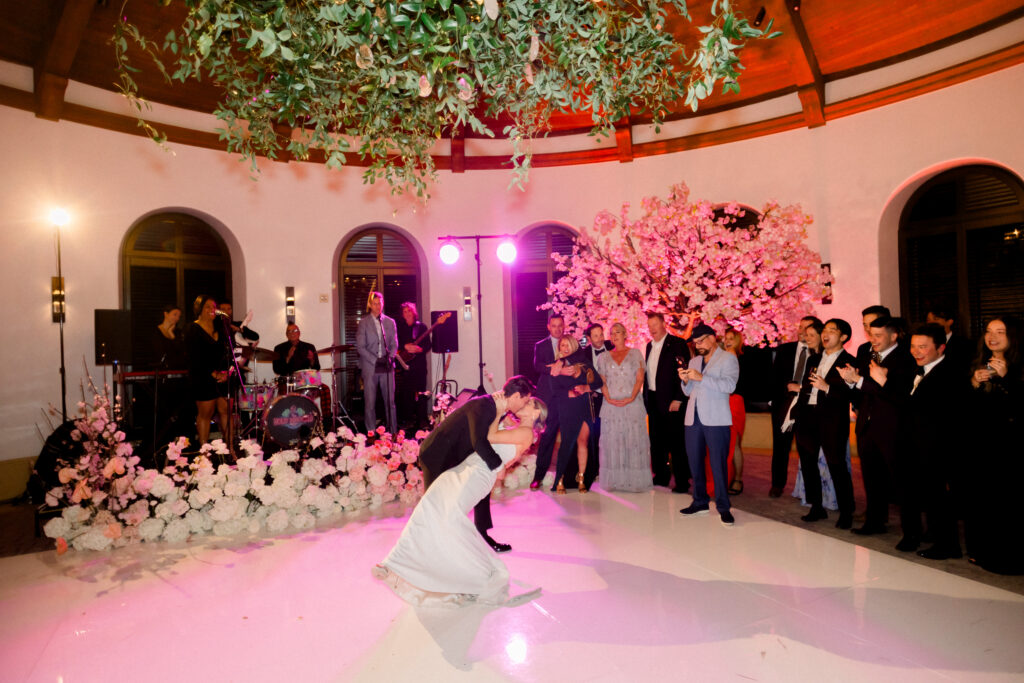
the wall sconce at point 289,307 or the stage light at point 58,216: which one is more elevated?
the stage light at point 58,216

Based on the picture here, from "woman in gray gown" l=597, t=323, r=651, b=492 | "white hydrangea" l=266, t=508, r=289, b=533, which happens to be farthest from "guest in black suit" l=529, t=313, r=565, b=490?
"white hydrangea" l=266, t=508, r=289, b=533

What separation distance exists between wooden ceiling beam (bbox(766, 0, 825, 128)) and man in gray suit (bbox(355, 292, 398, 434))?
6294mm

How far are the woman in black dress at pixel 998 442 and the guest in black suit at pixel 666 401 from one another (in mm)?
2365

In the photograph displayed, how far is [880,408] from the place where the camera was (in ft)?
14.5

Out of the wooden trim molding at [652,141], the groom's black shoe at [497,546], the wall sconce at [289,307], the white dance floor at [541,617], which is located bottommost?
the white dance floor at [541,617]

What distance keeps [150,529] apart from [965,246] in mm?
9159

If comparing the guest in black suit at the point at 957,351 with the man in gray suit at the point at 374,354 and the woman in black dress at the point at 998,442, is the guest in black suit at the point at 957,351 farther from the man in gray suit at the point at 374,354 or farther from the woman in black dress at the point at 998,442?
the man in gray suit at the point at 374,354

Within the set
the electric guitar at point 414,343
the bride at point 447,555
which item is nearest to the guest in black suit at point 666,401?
the bride at point 447,555

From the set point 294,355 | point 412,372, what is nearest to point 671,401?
point 294,355

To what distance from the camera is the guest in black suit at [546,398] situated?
20.0 ft

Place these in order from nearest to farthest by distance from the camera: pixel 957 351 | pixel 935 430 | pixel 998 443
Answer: pixel 998 443 → pixel 935 430 → pixel 957 351

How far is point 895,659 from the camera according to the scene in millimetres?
2811

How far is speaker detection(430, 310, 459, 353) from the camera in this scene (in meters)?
9.04

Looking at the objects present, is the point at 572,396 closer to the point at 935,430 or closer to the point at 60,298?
the point at 935,430
